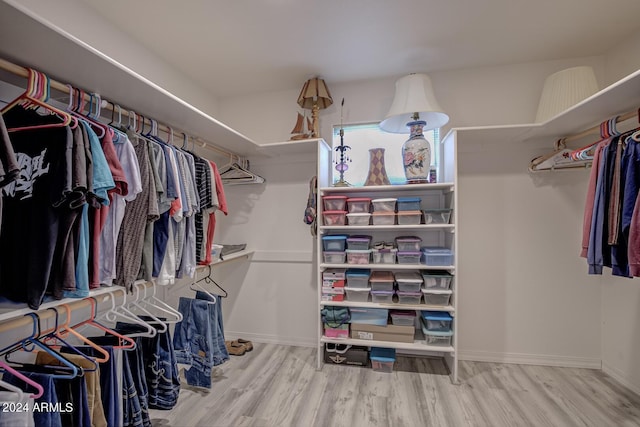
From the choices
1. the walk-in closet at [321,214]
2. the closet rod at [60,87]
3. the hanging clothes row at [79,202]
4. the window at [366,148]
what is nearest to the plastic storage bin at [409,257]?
the walk-in closet at [321,214]

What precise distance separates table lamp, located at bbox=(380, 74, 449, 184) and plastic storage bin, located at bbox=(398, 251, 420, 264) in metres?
0.55

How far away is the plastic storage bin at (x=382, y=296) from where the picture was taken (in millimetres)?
2125

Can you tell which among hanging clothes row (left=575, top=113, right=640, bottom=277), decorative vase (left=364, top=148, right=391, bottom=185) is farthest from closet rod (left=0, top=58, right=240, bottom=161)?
hanging clothes row (left=575, top=113, right=640, bottom=277)

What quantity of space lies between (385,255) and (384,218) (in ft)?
0.95

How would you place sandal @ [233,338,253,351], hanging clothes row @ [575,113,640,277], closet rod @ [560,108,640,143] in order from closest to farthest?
hanging clothes row @ [575,113,640,277] → closet rod @ [560,108,640,143] → sandal @ [233,338,253,351]

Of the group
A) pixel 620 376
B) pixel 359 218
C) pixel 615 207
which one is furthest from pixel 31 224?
pixel 620 376

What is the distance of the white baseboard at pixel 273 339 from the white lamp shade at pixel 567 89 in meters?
2.68

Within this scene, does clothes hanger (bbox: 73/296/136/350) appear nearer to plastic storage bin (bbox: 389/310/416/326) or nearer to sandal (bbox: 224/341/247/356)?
sandal (bbox: 224/341/247/356)

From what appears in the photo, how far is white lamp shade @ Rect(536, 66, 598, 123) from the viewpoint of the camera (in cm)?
192

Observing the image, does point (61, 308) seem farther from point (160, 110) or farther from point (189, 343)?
point (160, 110)

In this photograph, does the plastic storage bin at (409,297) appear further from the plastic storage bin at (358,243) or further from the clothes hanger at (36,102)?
the clothes hanger at (36,102)

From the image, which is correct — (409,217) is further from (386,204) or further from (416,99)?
(416,99)

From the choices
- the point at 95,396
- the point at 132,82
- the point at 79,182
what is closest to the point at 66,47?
the point at 132,82

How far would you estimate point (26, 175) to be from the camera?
941 millimetres
